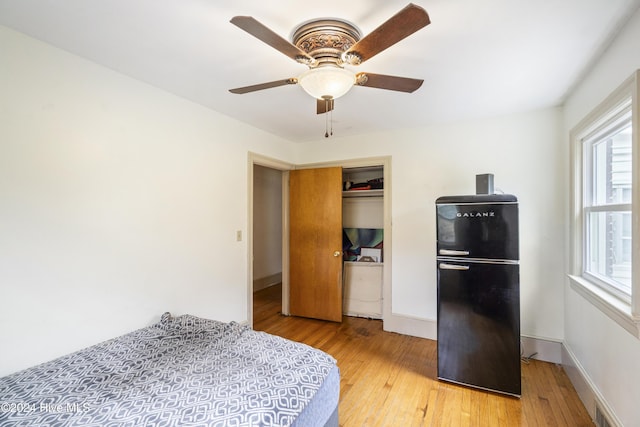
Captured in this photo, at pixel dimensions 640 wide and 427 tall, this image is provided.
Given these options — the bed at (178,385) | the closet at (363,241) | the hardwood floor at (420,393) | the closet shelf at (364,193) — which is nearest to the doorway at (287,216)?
the closet at (363,241)

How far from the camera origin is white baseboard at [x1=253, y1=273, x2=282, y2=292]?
5.44m

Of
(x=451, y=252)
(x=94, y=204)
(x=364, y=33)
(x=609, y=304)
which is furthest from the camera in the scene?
(x=451, y=252)

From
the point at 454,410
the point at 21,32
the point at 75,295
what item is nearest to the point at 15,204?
the point at 75,295

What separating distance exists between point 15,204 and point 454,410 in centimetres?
308

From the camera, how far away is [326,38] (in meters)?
1.53

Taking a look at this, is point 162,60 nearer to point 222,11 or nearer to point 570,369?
point 222,11

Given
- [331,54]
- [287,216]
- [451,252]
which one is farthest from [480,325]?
[287,216]

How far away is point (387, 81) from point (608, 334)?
2066mm

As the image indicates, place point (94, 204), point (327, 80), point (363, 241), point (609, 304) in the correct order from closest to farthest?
1. point (327, 80)
2. point (609, 304)
3. point (94, 204)
4. point (363, 241)

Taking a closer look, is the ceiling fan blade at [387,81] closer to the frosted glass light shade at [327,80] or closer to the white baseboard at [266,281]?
the frosted glass light shade at [327,80]

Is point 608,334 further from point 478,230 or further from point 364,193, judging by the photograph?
point 364,193

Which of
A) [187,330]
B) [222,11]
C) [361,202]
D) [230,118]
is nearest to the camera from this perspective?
[222,11]

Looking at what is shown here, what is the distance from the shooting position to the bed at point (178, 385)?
1298mm

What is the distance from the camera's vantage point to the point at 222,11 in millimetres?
1444
